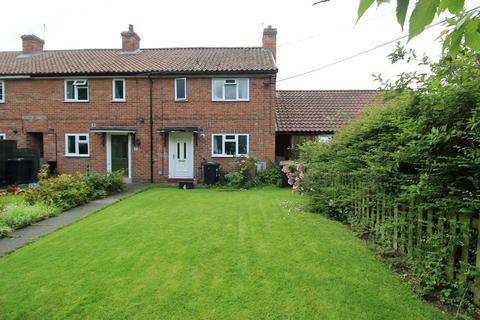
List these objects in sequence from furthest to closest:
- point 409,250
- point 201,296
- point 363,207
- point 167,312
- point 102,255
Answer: point 363,207 → point 102,255 → point 409,250 → point 201,296 → point 167,312

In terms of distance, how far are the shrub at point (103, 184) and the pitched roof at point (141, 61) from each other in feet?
18.6

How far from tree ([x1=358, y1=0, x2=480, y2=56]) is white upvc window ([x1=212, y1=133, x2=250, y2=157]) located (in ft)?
44.3

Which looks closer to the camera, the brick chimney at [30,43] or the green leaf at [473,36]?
the green leaf at [473,36]

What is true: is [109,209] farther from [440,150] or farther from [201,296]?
[440,150]

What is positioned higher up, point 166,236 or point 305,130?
point 305,130

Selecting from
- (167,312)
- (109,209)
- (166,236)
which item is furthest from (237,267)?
(109,209)

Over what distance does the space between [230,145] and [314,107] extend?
5640 millimetres

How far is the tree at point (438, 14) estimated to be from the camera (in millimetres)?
923

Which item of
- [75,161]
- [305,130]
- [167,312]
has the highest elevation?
[305,130]

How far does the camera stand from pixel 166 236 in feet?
18.7

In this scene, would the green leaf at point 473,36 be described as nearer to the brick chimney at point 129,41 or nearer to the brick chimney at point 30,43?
the brick chimney at point 129,41

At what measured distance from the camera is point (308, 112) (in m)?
16.8

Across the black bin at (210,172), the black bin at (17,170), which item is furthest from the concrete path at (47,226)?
the black bin at (17,170)

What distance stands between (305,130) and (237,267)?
12.0 metres
